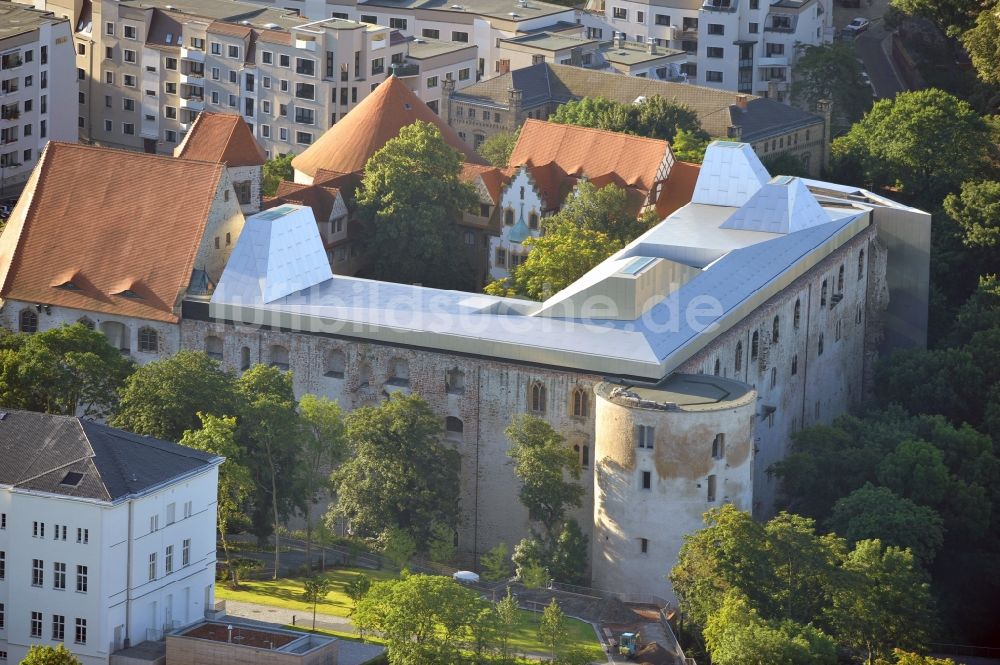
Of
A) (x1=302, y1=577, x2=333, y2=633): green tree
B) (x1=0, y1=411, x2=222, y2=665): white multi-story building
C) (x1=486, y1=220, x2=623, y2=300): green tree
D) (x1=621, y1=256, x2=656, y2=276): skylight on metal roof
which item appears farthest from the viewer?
(x1=486, y1=220, x2=623, y2=300): green tree

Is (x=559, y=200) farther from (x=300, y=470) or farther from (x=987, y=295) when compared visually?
(x=300, y=470)

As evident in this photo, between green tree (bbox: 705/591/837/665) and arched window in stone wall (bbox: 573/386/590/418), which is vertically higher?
arched window in stone wall (bbox: 573/386/590/418)

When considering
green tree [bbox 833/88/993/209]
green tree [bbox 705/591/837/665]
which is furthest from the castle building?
green tree [bbox 833/88/993/209]

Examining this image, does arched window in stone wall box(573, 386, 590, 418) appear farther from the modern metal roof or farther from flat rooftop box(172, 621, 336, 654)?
flat rooftop box(172, 621, 336, 654)

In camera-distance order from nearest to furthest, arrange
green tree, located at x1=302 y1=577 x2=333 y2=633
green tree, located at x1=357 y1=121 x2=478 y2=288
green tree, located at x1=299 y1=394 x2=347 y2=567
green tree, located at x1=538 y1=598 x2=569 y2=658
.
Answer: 1. green tree, located at x1=538 y1=598 x2=569 y2=658
2. green tree, located at x1=302 y1=577 x2=333 y2=633
3. green tree, located at x1=299 y1=394 x2=347 y2=567
4. green tree, located at x1=357 y1=121 x2=478 y2=288

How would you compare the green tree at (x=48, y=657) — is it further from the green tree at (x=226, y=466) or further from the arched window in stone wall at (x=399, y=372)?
the arched window in stone wall at (x=399, y=372)

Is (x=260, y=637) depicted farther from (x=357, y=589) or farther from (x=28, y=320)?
(x=28, y=320)

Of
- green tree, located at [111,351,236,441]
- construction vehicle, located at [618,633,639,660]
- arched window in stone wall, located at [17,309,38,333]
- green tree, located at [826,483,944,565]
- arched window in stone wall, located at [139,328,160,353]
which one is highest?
arched window in stone wall, located at [17,309,38,333]
